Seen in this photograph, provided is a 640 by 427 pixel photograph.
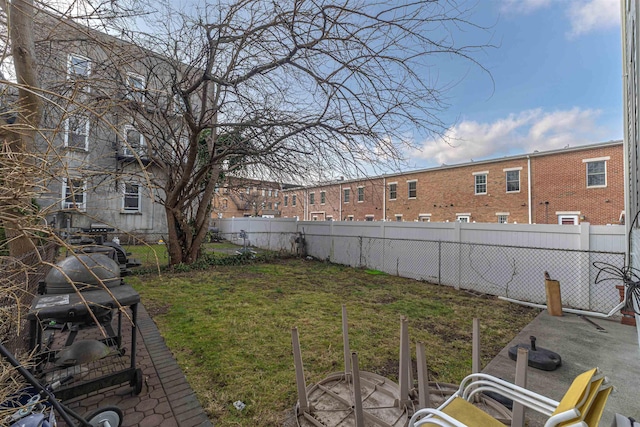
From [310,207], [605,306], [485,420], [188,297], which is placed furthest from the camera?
[310,207]

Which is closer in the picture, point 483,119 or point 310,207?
point 483,119

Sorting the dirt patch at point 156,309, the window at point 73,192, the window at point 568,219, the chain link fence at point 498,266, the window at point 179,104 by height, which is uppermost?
the window at point 179,104

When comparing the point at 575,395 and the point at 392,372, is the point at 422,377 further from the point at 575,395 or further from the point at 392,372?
the point at 392,372

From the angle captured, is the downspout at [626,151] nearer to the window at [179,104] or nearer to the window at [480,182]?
the window at [179,104]

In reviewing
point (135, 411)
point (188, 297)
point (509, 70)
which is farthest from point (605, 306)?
point (188, 297)

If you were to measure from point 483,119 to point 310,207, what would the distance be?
22.5m

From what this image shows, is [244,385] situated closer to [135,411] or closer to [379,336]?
[135,411]

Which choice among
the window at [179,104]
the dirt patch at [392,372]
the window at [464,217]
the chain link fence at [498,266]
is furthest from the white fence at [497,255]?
the window at [464,217]

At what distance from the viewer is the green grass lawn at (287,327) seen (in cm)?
301

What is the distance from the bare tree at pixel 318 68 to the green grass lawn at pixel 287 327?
2.97 m

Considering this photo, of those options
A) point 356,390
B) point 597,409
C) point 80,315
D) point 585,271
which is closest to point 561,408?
point 597,409

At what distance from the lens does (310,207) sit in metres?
28.4

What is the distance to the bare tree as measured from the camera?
3666mm

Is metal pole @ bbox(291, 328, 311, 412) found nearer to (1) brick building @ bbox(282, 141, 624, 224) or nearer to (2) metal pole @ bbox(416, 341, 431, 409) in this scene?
(2) metal pole @ bbox(416, 341, 431, 409)
